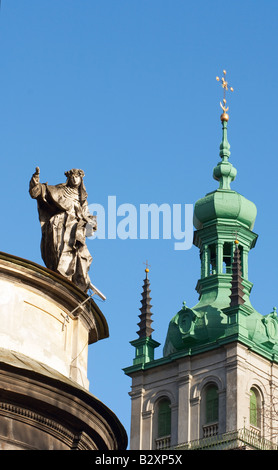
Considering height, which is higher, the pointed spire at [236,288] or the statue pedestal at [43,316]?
the pointed spire at [236,288]

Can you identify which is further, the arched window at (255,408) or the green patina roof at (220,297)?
the green patina roof at (220,297)

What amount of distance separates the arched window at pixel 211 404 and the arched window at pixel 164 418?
249 centimetres

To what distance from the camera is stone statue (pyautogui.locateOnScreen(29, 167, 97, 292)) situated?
2738 centimetres

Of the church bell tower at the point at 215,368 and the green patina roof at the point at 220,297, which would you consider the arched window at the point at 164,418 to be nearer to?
the church bell tower at the point at 215,368

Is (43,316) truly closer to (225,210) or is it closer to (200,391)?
(200,391)

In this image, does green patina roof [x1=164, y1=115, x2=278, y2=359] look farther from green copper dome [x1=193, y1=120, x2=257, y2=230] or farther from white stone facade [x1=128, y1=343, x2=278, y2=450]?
white stone facade [x1=128, y1=343, x2=278, y2=450]

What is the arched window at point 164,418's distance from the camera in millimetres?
85363

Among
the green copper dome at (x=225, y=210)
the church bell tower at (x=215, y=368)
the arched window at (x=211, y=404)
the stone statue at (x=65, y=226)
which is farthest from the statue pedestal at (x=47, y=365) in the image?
the green copper dome at (x=225, y=210)

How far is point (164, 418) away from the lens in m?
86.2

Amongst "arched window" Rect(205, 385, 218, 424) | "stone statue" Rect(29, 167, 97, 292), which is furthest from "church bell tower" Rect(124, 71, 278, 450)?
"stone statue" Rect(29, 167, 97, 292)
